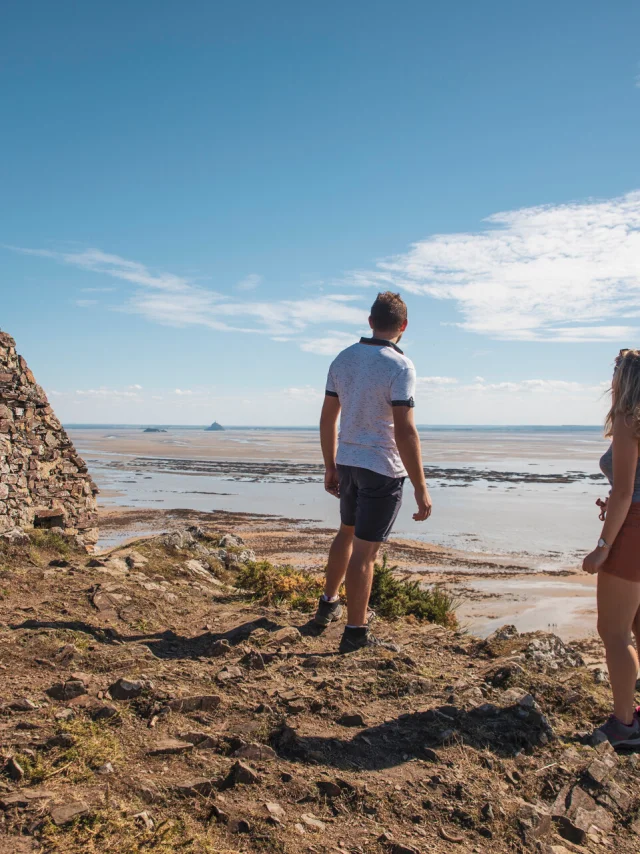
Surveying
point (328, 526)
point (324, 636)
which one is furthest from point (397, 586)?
point (328, 526)

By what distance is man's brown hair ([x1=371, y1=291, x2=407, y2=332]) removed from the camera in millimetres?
4770

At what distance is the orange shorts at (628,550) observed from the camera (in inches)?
141

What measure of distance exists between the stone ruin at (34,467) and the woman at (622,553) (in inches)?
237

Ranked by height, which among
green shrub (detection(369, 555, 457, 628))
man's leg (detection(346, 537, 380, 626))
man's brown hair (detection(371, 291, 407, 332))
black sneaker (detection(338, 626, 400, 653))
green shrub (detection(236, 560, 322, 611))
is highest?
man's brown hair (detection(371, 291, 407, 332))

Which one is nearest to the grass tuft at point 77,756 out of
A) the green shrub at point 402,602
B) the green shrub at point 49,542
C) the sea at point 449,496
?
the green shrub at point 402,602

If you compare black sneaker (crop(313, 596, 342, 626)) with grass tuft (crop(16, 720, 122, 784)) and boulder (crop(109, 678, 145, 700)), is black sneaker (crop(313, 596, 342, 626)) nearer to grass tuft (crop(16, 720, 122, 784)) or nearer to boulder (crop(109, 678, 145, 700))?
boulder (crop(109, 678, 145, 700))

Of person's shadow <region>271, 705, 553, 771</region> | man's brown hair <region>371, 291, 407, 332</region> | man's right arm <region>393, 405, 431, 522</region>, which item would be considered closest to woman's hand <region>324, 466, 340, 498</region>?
man's right arm <region>393, 405, 431, 522</region>

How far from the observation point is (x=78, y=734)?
316 cm

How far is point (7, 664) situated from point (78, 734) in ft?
3.64

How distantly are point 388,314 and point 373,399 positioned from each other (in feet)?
2.06

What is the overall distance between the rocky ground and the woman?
320 mm

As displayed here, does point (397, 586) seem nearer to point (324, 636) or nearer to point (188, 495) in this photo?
point (324, 636)

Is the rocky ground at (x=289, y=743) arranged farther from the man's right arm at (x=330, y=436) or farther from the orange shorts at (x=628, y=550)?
the man's right arm at (x=330, y=436)

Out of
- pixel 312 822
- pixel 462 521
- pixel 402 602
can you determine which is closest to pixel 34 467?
pixel 402 602
